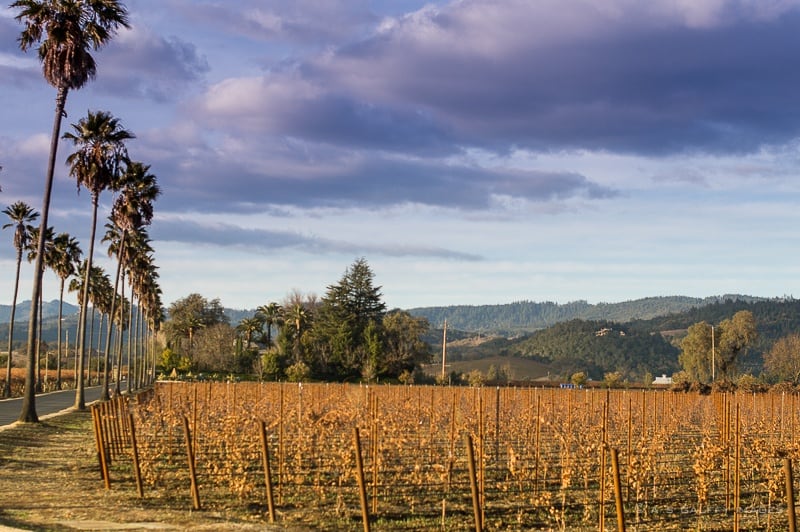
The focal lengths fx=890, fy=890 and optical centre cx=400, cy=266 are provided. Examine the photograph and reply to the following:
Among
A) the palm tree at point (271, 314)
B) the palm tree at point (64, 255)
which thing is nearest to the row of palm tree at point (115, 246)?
the palm tree at point (64, 255)

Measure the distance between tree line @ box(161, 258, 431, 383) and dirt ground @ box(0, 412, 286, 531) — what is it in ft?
202

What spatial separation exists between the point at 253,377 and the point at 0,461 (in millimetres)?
67172

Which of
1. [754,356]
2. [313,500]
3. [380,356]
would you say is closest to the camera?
[313,500]

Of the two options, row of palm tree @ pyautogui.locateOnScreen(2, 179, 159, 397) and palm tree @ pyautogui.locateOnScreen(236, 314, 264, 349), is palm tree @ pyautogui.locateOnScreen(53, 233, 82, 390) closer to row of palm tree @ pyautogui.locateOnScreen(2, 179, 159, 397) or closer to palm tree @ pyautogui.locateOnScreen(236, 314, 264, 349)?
row of palm tree @ pyautogui.locateOnScreen(2, 179, 159, 397)

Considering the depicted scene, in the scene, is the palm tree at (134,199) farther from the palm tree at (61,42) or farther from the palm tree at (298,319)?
the palm tree at (298,319)

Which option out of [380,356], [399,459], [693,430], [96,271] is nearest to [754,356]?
[380,356]

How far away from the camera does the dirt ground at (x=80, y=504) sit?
41.6 feet

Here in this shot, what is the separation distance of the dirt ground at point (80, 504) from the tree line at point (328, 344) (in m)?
61.4

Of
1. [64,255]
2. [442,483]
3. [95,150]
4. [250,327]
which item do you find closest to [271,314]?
[250,327]

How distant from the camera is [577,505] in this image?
15414mm

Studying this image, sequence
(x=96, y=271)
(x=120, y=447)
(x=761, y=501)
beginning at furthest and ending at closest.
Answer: (x=96, y=271) < (x=120, y=447) < (x=761, y=501)

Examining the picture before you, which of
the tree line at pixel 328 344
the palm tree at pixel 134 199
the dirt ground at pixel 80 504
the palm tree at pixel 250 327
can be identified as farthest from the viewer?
the palm tree at pixel 250 327

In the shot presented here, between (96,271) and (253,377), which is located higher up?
(96,271)

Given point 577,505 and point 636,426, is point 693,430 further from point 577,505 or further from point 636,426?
point 577,505
